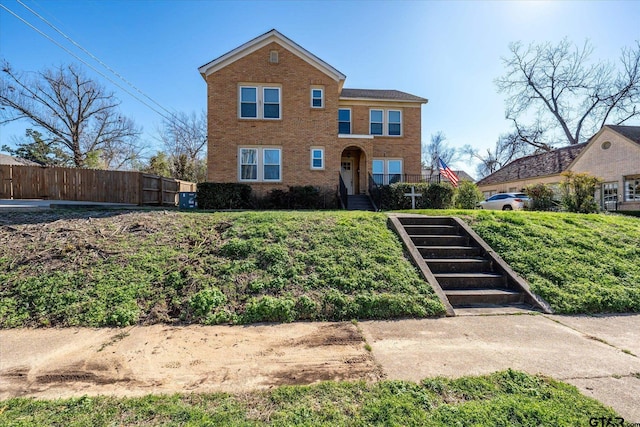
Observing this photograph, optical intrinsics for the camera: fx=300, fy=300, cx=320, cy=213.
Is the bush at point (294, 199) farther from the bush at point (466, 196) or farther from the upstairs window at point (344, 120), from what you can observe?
the bush at point (466, 196)

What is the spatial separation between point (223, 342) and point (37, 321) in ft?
10.3

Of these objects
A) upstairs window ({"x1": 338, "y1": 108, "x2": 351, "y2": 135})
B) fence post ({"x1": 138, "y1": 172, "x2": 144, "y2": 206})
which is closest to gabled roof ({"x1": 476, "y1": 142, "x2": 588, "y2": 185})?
upstairs window ({"x1": 338, "y1": 108, "x2": 351, "y2": 135})

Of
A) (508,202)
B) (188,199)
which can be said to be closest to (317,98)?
(188,199)

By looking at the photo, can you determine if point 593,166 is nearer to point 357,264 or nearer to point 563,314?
point 563,314

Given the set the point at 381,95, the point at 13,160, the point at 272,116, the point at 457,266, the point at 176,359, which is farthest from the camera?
the point at 13,160

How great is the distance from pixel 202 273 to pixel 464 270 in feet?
18.0

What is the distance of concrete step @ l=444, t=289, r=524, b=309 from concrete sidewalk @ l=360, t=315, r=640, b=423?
0.64m

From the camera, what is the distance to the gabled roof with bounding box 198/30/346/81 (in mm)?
14953

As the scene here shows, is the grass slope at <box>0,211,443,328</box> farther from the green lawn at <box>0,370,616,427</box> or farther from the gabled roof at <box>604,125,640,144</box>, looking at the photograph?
the gabled roof at <box>604,125,640,144</box>

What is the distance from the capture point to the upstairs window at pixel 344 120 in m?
18.7

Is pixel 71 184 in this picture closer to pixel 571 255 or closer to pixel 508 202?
pixel 571 255

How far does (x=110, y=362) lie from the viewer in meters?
3.50

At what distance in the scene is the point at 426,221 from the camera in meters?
8.45

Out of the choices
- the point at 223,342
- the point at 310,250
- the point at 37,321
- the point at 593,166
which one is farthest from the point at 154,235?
the point at 593,166
